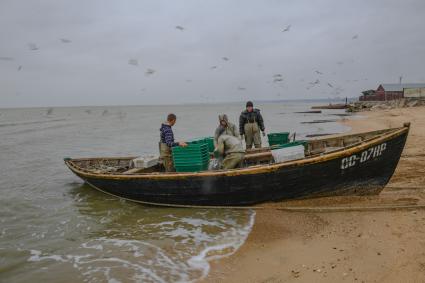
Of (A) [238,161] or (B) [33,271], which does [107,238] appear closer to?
(B) [33,271]

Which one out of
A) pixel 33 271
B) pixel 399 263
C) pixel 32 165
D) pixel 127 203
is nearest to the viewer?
pixel 399 263

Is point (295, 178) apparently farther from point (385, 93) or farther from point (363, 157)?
point (385, 93)

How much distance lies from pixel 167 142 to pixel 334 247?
4864 mm

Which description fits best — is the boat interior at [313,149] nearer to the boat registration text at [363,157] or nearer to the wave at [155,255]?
the boat registration text at [363,157]

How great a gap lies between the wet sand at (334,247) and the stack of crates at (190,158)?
185 cm

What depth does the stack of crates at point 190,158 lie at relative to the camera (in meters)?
8.34

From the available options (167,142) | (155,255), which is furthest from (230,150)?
(155,255)

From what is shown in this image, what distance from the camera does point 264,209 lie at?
25.0 ft

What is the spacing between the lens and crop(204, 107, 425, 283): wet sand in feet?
14.9

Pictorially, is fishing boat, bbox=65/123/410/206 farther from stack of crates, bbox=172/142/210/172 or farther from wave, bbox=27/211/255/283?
wave, bbox=27/211/255/283

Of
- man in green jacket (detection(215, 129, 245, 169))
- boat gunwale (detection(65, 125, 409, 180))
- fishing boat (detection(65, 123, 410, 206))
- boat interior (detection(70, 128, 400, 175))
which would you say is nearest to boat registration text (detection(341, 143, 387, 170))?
fishing boat (detection(65, 123, 410, 206))

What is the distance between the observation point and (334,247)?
5.36m

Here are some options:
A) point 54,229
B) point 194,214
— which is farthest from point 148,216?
point 54,229

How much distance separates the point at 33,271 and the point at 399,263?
562cm
